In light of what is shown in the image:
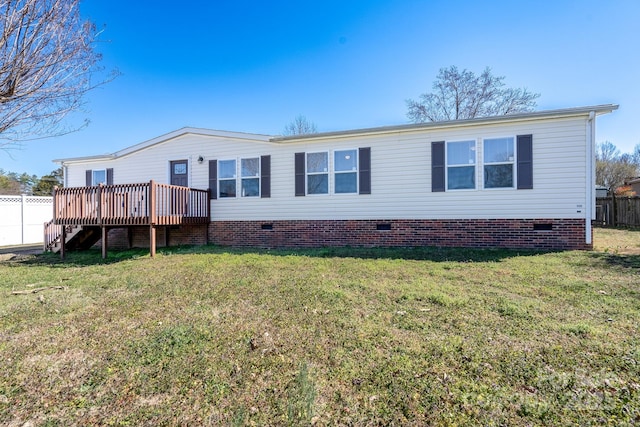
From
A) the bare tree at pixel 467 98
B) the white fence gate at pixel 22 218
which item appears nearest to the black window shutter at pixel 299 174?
the white fence gate at pixel 22 218

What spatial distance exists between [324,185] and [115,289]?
579 cm

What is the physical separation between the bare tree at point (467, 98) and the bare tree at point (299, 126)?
7.49 metres

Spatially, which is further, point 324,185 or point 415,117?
point 415,117

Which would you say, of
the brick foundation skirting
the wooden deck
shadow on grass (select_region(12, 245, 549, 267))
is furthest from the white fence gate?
the wooden deck

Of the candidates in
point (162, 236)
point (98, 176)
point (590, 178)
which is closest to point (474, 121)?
point (590, 178)

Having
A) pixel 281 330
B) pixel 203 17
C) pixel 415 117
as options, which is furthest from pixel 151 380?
pixel 415 117

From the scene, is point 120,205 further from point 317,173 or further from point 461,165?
point 461,165

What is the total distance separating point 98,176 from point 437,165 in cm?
1189

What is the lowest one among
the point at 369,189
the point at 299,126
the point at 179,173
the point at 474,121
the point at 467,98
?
the point at 369,189

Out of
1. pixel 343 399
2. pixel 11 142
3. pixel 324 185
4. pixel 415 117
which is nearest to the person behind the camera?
pixel 343 399

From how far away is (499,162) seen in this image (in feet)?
25.7

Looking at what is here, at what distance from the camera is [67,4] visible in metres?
5.29

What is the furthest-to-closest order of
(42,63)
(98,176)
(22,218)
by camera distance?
1. (22,218)
2. (98,176)
3. (42,63)

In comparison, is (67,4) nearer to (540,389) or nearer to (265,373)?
(265,373)
